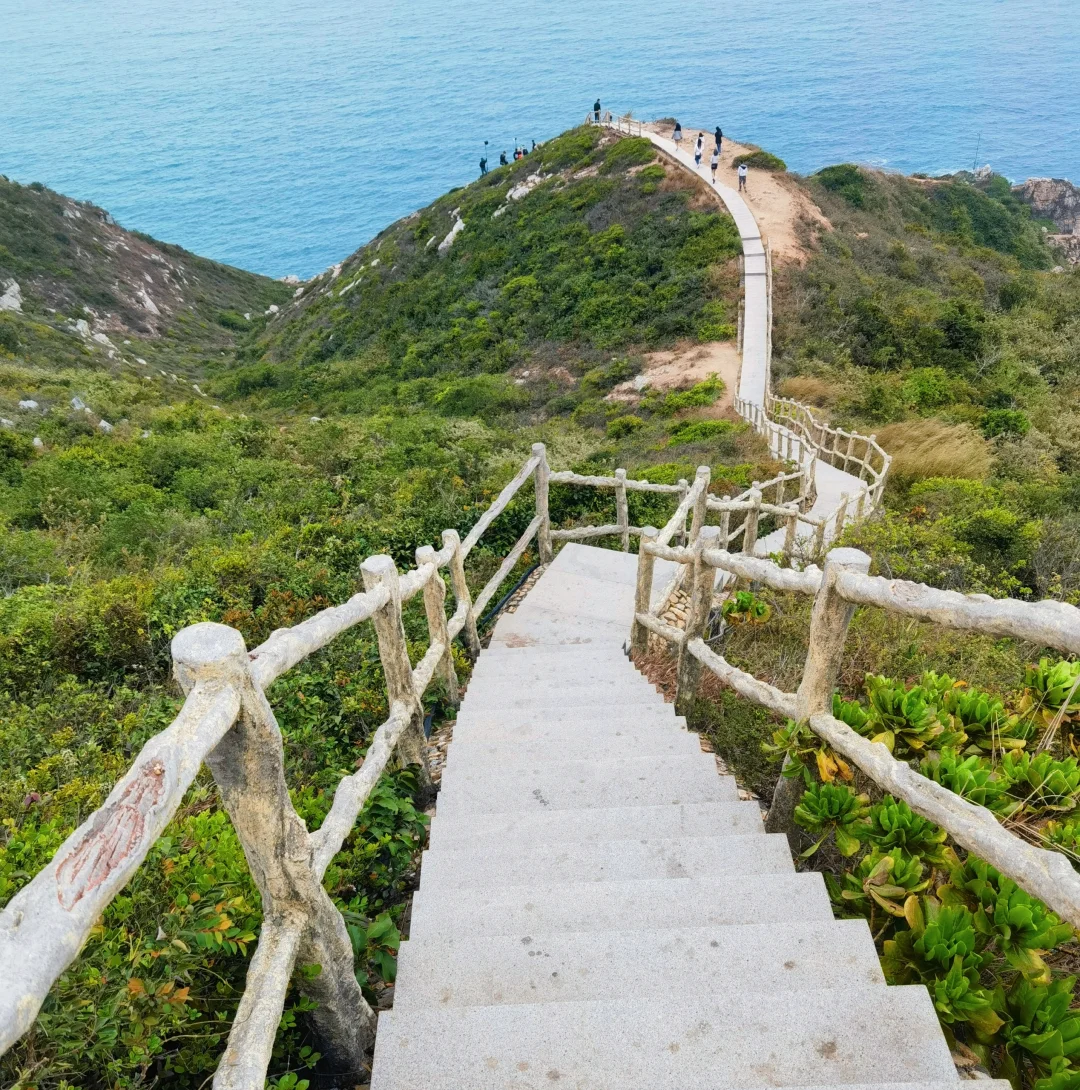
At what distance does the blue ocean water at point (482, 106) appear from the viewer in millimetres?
97875

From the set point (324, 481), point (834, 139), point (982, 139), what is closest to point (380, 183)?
point (834, 139)

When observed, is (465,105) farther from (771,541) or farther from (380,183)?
(771,541)

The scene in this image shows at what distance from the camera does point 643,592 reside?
5.68 meters

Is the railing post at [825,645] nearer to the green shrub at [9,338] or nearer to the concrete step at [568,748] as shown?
the concrete step at [568,748]

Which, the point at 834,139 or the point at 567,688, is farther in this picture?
the point at 834,139

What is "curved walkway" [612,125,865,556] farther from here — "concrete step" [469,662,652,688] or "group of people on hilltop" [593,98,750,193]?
"concrete step" [469,662,652,688]

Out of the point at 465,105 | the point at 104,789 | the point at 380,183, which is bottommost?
the point at 104,789

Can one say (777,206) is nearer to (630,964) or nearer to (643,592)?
(643,592)

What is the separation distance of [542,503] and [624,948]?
5532 mm

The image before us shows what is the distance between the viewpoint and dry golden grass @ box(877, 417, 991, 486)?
43.6ft

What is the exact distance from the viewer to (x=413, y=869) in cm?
325

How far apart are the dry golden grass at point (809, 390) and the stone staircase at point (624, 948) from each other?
699 inches

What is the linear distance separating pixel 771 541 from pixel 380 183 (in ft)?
391

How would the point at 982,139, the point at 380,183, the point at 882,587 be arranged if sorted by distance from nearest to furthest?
the point at 882,587 < the point at 982,139 < the point at 380,183
